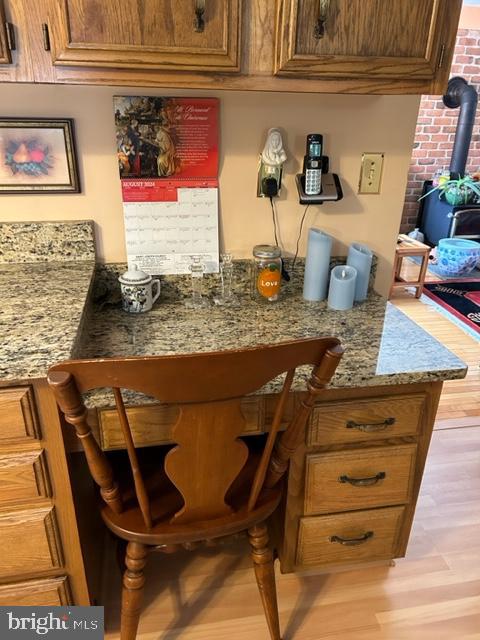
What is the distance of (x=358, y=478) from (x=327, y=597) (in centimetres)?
44

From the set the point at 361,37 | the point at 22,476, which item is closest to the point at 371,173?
the point at 361,37

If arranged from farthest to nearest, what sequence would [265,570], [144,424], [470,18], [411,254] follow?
1. [470,18]
2. [411,254]
3. [265,570]
4. [144,424]

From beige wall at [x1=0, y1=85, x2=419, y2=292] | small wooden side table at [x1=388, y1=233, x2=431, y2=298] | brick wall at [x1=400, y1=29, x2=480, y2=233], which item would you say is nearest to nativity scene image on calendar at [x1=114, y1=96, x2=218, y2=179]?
beige wall at [x1=0, y1=85, x2=419, y2=292]

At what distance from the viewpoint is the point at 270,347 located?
2.72ft

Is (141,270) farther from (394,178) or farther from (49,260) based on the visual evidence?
(394,178)

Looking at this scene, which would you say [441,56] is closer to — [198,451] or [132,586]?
[198,451]

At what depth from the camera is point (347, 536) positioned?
1.38 meters

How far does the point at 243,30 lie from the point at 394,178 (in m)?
0.74

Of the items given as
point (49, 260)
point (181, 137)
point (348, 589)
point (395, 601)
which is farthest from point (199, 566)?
point (181, 137)

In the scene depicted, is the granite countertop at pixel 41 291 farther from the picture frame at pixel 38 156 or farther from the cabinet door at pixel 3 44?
the cabinet door at pixel 3 44

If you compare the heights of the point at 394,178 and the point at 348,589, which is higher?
the point at 394,178

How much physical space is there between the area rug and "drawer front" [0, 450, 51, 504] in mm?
3010

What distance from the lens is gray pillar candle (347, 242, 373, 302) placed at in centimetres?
152

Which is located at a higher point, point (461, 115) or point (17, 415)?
point (461, 115)
